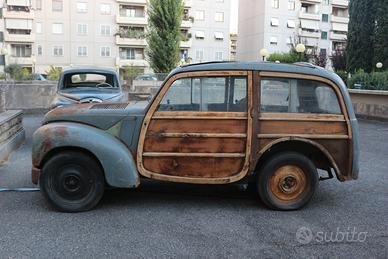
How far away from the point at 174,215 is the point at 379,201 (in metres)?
2.85

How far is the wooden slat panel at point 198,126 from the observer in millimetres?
5387

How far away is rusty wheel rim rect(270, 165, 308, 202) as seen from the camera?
5559 millimetres

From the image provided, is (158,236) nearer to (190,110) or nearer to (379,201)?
(190,110)

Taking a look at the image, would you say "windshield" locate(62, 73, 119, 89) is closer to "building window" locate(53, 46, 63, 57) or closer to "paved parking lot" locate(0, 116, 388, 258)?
"paved parking lot" locate(0, 116, 388, 258)

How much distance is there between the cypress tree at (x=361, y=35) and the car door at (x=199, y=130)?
77.4 ft

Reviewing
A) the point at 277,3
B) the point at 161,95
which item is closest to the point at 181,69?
the point at 161,95

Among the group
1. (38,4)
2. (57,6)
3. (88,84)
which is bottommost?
(88,84)

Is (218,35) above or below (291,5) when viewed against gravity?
below

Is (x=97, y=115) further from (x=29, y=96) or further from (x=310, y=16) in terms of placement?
(x=310, y=16)

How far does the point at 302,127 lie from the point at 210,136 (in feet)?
3.79

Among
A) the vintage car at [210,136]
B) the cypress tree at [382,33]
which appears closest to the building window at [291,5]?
the cypress tree at [382,33]

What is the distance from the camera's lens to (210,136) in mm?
5383

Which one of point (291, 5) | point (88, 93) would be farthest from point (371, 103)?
point (291, 5)

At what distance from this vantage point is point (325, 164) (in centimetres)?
580
